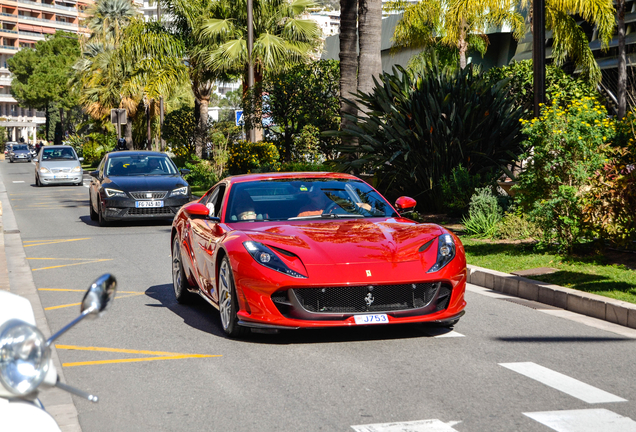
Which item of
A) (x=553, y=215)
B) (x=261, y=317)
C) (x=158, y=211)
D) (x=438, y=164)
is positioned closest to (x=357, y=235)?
(x=261, y=317)

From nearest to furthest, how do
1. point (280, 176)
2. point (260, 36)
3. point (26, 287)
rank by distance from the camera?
point (280, 176) < point (26, 287) < point (260, 36)

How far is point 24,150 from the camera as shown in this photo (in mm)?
77250

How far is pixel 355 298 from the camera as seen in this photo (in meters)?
6.72

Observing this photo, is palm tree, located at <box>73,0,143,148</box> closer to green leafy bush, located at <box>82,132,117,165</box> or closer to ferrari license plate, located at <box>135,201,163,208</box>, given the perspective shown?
green leafy bush, located at <box>82,132,117,165</box>

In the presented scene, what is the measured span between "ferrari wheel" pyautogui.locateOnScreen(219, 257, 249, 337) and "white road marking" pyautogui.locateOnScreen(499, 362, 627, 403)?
85.2 inches

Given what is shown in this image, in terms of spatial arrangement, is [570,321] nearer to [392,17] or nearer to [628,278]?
[628,278]

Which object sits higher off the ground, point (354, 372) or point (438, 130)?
point (438, 130)

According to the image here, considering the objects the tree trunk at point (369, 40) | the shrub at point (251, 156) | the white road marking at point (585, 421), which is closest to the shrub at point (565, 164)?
the white road marking at point (585, 421)

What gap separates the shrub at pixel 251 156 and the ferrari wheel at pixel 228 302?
18696 mm

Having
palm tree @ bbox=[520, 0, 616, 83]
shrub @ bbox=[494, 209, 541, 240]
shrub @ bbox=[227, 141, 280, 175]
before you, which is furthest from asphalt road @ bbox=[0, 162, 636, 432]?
palm tree @ bbox=[520, 0, 616, 83]

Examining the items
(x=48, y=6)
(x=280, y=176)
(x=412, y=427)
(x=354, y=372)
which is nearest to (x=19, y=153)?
(x=280, y=176)

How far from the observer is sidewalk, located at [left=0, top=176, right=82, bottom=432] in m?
5.14

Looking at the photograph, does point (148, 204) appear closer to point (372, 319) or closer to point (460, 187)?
point (460, 187)

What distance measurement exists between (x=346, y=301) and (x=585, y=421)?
2.27m
